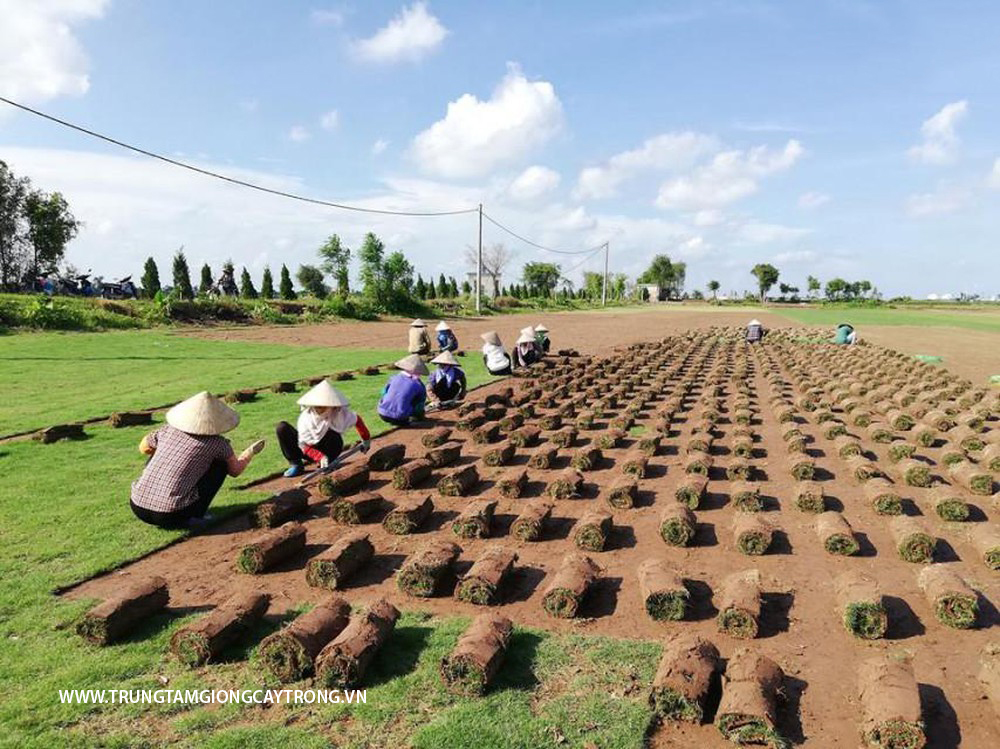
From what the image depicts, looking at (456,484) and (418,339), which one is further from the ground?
(418,339)

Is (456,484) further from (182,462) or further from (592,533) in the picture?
(182,462)

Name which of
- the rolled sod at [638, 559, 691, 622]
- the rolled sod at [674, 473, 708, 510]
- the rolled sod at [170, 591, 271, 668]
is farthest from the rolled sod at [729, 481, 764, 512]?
the rolled sod at [170, 591, 271, 668]

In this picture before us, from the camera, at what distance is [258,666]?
3.89 m

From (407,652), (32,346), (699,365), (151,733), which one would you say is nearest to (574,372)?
(699,365)

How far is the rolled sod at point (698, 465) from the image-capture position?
309 inches

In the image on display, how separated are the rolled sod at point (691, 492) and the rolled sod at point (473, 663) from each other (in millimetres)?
3459

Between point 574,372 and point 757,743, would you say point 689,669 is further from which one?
point 574,372

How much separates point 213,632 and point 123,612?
2.30 ft

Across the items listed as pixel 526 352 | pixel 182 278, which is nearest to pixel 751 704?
pixel 526 352

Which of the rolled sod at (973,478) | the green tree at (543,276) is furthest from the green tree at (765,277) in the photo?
the rolled sod at (973,478)

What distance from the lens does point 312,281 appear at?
192 feet

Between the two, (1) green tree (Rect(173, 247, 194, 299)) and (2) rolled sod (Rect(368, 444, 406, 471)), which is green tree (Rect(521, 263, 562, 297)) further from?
(2) rolled sod (Rect(368, 444, 406, 471))

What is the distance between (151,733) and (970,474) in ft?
27.9

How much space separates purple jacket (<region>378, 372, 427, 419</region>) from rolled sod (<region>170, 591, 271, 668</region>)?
614cm
